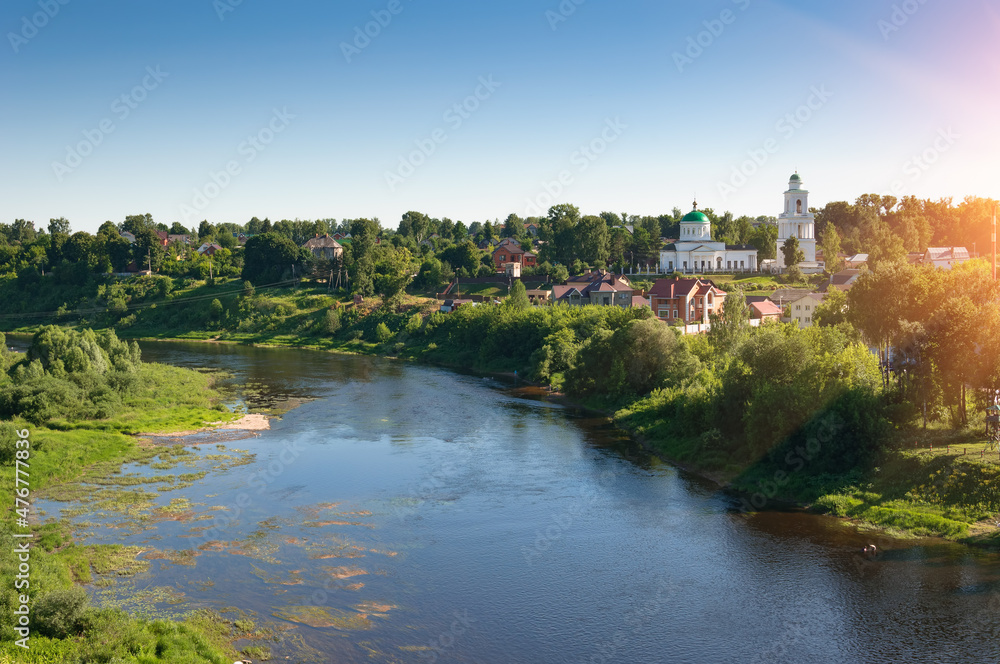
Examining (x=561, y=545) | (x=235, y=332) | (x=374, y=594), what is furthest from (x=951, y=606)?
(x=235, y=332)

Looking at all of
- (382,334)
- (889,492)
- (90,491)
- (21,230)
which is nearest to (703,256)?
(382,334)

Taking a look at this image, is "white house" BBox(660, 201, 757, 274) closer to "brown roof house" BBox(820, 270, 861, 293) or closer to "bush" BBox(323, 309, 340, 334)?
"brown roof house" BBox(820, 270, 861, 293)

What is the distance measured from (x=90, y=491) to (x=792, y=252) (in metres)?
71.5

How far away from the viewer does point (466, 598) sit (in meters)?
21.5

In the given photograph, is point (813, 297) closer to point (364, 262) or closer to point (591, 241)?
point (591, 241)

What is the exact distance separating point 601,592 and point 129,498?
58.1ft

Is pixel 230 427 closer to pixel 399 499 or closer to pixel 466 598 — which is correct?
pixel 399 499

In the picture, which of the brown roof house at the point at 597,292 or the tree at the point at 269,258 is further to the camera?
the tree at the point at 269,258

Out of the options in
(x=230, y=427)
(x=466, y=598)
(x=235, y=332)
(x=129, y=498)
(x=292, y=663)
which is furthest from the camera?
(x=235, y=332)

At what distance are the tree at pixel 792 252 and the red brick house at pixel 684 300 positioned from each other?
22819mm

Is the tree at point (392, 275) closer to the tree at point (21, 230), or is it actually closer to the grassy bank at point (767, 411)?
the grassy bank at point (767, 411)

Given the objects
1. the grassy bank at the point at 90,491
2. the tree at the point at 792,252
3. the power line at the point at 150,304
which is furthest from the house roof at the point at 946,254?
the power line at the point at 150,304

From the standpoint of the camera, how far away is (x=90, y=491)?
29.9m

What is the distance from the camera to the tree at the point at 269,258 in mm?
96125
